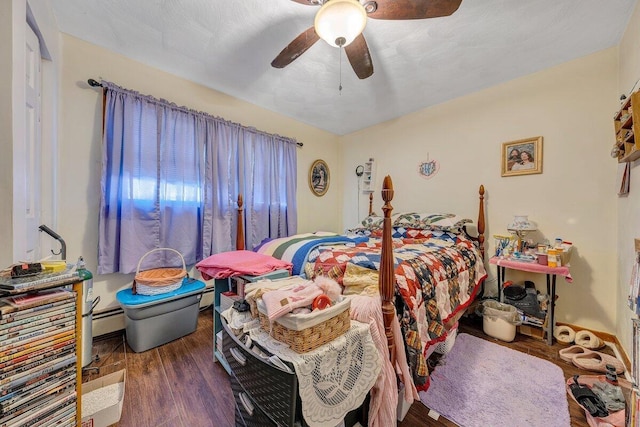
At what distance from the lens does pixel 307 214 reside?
12.8 feet

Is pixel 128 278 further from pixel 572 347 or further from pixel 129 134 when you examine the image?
pixel 572 347

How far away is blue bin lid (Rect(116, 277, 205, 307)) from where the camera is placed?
184cm

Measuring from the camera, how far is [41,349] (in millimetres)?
784

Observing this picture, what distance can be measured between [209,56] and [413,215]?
2.81 m

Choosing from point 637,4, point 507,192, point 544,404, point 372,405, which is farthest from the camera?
point 507,192

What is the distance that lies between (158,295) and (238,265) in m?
0.84

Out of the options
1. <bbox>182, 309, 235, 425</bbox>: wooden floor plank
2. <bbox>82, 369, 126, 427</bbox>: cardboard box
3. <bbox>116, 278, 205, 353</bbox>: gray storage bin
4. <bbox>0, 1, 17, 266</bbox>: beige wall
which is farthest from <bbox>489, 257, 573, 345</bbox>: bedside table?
<bbox>0, 1, 17, 266</bbox>: beige wall

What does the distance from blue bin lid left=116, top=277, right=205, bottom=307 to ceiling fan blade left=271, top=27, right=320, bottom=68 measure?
6.67 ft

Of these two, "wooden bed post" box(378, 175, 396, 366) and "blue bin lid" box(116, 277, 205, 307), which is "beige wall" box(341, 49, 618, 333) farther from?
"blue bin lid" box(116, 277, 205, 307)

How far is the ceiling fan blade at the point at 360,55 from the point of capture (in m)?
1.59

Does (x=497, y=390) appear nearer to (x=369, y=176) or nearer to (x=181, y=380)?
(x=181, y=380)

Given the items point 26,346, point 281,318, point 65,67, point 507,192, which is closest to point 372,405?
point 281,318

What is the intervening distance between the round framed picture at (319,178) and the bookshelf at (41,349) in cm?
323

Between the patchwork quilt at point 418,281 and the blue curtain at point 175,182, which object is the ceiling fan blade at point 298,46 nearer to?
the blue curtain at point 175,182
